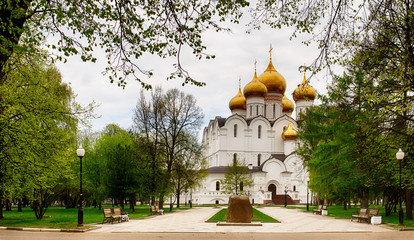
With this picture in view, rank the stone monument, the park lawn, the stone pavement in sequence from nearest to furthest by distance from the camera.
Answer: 1. the stone pavement
2. the park lawn
3. the stone monument

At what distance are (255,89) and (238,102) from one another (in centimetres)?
550

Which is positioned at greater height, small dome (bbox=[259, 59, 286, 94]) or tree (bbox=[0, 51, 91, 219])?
small dome (bbox=[259, 59, 286, 94])

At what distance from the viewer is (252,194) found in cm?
5669

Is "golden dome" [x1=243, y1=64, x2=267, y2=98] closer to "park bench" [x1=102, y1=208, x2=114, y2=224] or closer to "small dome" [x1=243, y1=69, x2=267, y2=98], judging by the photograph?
"small dome" [x1=243, y1=69, x2=267, y2=98]

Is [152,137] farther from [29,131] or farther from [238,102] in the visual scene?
[238,102]

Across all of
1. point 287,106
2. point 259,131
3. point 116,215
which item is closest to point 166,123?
point 116,215

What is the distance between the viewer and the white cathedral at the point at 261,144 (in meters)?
56.7

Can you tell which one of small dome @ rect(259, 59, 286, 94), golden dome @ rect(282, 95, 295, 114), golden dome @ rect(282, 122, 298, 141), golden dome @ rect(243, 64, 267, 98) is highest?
small dome @ rect(259, 59, 286, 94)

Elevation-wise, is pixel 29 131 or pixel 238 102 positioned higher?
pixel 238 102

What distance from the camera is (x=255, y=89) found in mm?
62125

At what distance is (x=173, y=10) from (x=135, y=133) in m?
25.1

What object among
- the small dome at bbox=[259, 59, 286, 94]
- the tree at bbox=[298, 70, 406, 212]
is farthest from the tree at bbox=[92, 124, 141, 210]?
the small dome at bbox=[259, 59, 286, 94]

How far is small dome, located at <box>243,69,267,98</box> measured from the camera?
62.1m

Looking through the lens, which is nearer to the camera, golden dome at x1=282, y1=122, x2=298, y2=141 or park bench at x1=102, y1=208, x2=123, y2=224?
park bench at x1=102, y1=208, x2=123, y2=224
